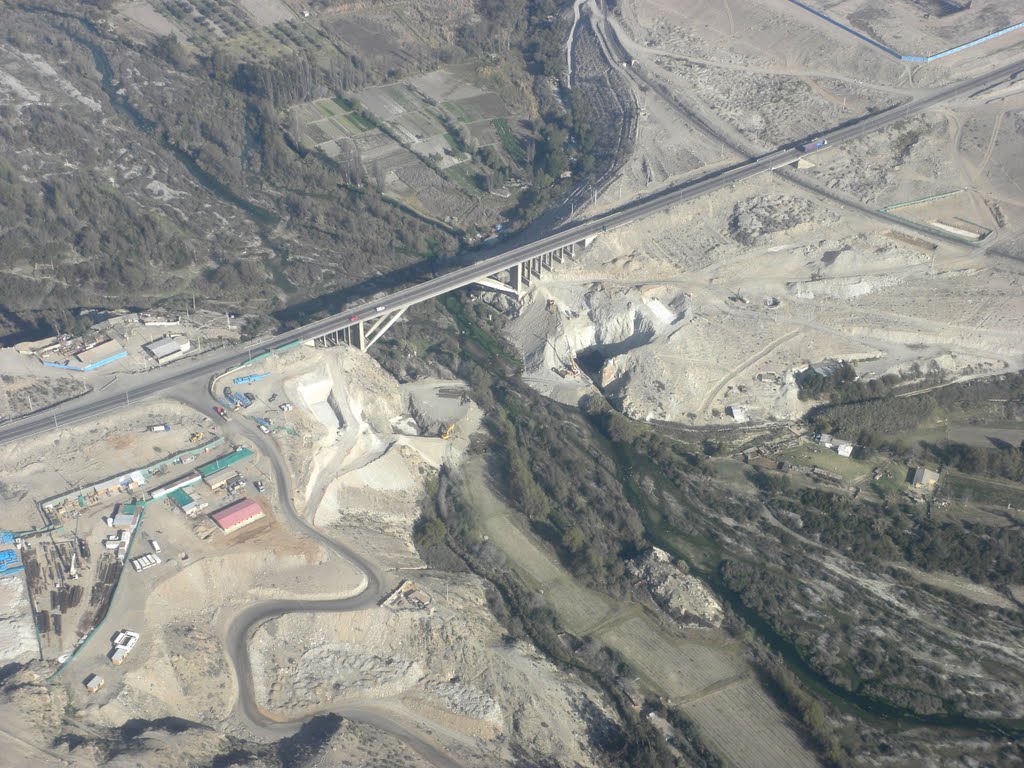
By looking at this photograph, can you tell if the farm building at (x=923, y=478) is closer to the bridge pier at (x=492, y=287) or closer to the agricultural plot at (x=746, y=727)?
the agricultural plot at (x=746, y=727)

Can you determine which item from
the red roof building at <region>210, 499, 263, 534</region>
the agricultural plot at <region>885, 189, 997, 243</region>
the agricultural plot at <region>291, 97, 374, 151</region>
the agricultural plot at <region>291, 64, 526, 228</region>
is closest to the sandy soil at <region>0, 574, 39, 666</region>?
the red roof building at <region>210, 499, 263, 534</region>

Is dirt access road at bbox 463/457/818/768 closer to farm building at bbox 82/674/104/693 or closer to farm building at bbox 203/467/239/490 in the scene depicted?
farm building at bbox 203/467/239/490

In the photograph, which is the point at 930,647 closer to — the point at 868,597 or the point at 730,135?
the point at 868,597

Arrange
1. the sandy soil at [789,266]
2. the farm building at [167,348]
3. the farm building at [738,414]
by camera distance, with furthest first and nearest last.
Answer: the sandy soil at [789,266] → the farm building at [738,414] → the farm building at [167,348]

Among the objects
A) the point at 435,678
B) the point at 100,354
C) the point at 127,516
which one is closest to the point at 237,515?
the point at 127,516

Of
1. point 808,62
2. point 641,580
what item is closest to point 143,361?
point 641,580

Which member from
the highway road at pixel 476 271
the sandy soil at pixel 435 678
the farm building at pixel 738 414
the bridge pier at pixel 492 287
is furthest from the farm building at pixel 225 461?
the farm building at pixel 738 414
